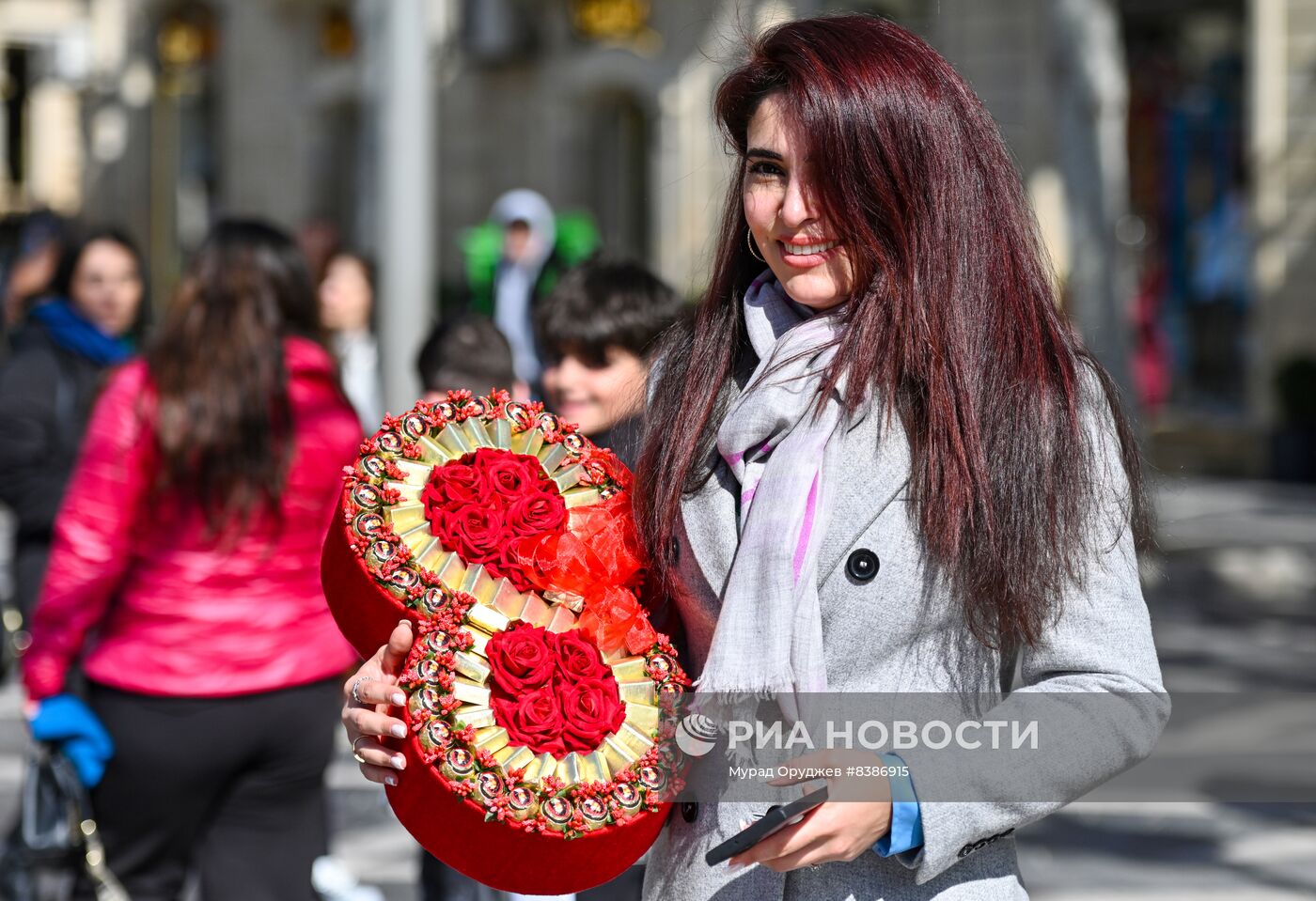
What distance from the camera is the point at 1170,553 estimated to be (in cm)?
1102

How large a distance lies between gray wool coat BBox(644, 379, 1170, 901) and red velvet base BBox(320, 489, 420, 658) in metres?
0.38

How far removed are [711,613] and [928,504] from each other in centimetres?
29

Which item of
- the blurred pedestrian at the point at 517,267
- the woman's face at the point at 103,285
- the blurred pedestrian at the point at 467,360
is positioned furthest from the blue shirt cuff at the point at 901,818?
the blurred pedestrian at the point at 517,267

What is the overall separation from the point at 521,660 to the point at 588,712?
10 cm

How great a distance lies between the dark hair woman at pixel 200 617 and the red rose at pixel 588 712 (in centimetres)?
182

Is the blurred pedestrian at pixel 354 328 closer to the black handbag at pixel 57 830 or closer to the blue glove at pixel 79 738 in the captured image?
the black handbag at pixel 57 830

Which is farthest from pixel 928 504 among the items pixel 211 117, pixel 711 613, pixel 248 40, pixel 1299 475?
pixel 211 117

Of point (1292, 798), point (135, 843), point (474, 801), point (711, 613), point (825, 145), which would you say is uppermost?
point (825, 145)

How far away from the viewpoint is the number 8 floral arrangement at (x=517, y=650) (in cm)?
196

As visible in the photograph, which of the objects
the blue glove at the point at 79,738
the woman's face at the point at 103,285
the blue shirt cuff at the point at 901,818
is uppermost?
the blue shirt cuff at the point at 901,818

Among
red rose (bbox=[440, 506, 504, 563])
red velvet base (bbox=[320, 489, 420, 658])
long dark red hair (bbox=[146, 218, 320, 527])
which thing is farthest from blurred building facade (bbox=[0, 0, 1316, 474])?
red rose (bbox=[440, 506, 504, 563])

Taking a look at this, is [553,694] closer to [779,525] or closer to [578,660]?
[578,660]

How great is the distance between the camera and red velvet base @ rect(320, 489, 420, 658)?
213 cm

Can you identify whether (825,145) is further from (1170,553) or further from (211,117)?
(211,117)
